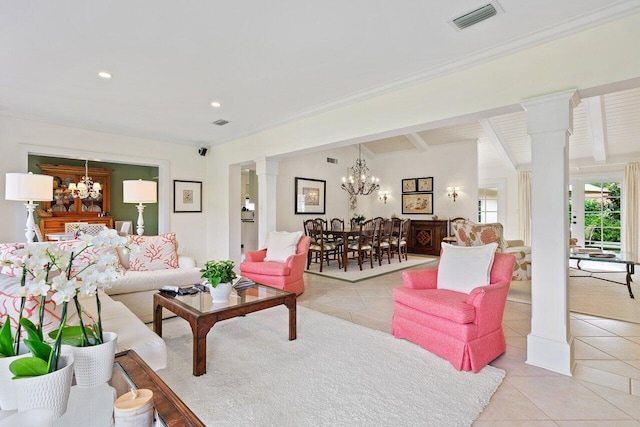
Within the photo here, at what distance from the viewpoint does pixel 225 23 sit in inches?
93.8

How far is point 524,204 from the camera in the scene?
27.0 feet

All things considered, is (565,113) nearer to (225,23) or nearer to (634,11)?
(634,11)

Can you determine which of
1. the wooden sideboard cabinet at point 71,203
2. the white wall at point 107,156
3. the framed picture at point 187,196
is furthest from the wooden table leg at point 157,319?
the wooden sideboard cabinet at point 71,203

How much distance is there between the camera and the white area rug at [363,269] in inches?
224

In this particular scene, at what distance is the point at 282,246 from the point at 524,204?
22.3ft

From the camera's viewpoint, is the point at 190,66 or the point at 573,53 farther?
the point at 190,66

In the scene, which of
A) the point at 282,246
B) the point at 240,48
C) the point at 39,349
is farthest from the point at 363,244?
the point at 39,349

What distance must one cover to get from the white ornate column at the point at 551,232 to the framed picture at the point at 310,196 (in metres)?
5.82

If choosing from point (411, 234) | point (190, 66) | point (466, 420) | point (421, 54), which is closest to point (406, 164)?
point (411, 234)

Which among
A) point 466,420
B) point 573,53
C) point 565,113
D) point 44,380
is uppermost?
point 573,53

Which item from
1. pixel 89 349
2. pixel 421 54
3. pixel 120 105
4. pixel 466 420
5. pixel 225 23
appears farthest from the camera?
pixel 120 105

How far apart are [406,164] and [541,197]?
6857 millimetres

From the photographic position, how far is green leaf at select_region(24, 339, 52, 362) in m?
1.03

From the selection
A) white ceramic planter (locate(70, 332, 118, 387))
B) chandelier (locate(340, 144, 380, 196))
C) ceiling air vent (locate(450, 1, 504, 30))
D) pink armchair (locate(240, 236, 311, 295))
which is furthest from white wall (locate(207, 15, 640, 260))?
chandelier (locate(340, 144, 380, 196))
